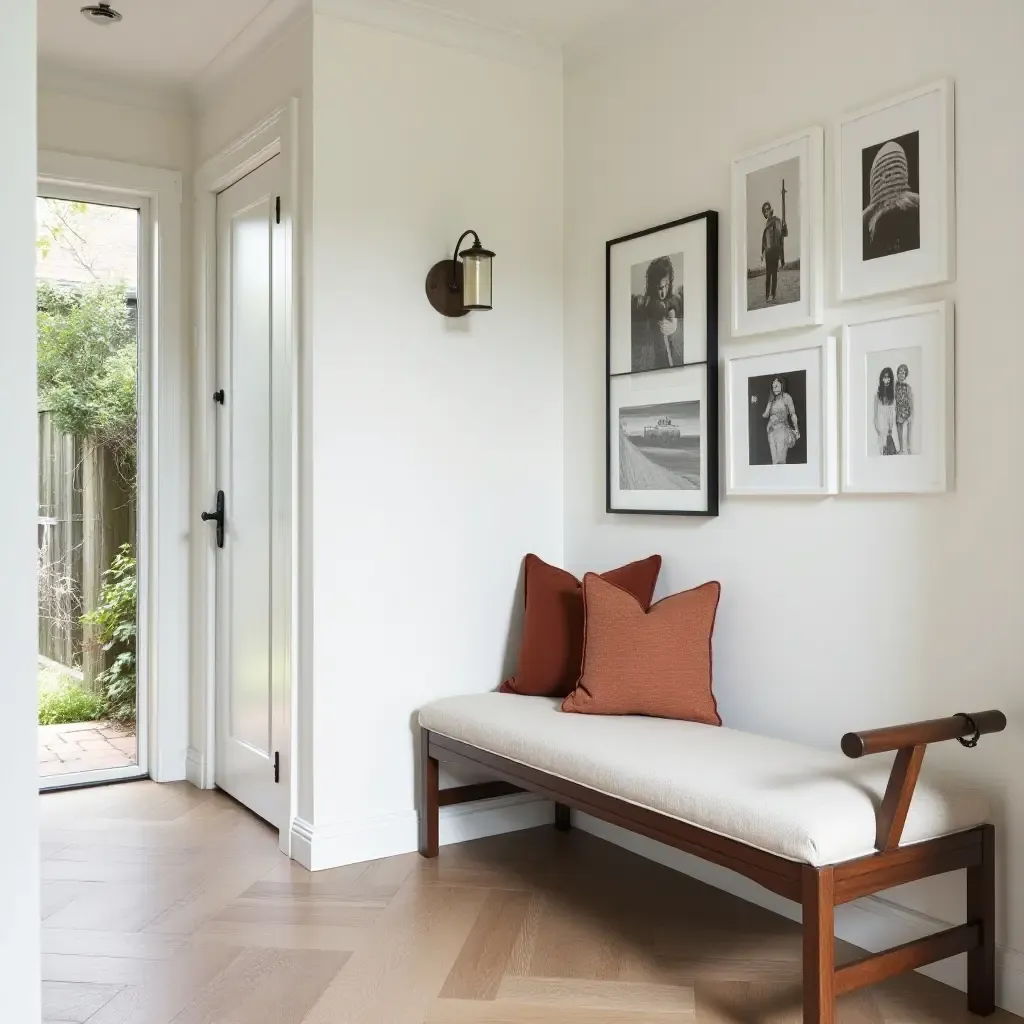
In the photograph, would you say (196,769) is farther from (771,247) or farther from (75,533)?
(771,247)

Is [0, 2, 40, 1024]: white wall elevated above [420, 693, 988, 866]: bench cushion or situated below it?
above

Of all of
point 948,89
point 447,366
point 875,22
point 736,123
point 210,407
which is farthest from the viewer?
point 210,407

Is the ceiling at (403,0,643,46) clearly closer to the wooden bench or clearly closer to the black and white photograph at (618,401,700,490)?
the black and white photograph at (618,401,700,490)

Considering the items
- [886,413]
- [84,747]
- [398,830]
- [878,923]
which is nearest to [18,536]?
[886,413]

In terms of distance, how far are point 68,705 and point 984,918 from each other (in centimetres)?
331

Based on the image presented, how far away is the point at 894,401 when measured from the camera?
2.48 meters

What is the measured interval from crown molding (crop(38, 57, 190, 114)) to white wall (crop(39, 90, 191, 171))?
1cm

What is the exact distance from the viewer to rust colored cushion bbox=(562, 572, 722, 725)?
285 centimetres

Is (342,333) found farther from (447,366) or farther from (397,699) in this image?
(397,699)

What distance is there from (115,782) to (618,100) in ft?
10.2

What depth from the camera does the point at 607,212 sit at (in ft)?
11.3

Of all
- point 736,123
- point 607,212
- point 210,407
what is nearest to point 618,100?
point 607,212

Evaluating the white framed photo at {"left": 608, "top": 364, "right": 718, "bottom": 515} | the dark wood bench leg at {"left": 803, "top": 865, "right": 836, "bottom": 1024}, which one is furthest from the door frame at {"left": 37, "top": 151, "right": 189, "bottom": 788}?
the dark wood bench leg at {"left": 803, "top": 865, "right": 836, "bottom": 1024}

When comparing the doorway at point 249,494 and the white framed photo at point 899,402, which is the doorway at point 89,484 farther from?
the white framed photo at point 899,402
